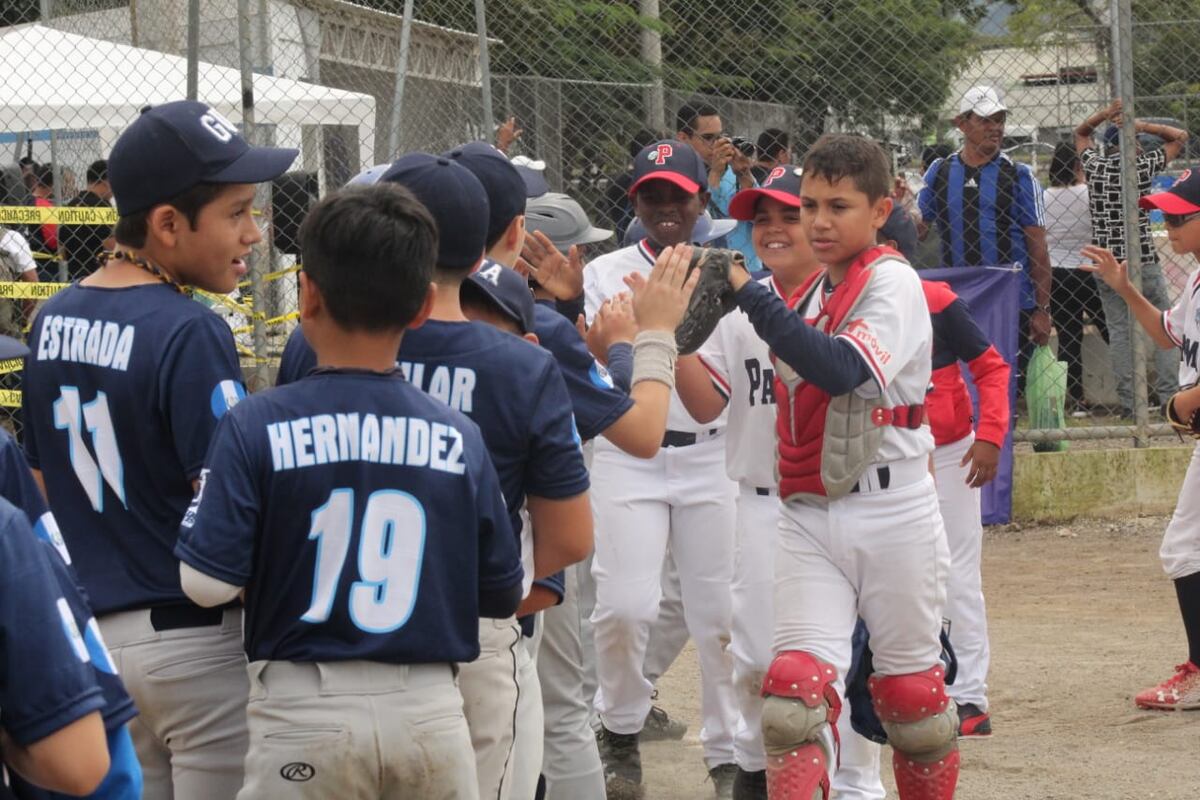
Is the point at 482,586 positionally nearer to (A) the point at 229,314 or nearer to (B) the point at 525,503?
(B) the point at 525,503

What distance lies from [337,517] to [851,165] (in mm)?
2135

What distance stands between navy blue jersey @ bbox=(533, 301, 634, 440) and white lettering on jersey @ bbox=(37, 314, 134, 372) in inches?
36.2

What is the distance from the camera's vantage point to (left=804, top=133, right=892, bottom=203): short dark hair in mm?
4266

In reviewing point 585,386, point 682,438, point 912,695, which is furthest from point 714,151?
point 585,386

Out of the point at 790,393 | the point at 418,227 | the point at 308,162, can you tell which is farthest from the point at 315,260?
the point at 308,162

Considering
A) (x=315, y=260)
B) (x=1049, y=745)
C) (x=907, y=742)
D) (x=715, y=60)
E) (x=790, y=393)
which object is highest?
(x=715, y=60)

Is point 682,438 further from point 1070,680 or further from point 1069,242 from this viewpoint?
point 1069,242

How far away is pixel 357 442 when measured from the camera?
2645mm

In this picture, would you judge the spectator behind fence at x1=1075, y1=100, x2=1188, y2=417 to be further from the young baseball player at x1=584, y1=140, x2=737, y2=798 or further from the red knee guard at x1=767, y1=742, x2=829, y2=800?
the red knee guard at x1=767, y1=742, x2=829, y2=800

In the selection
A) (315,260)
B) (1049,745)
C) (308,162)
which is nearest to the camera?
(315,260)

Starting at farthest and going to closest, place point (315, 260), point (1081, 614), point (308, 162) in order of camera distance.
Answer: point (308, 162) < point (1081, 614) < point (315, 260)

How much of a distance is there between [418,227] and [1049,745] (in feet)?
12.4

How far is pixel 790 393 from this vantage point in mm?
4391

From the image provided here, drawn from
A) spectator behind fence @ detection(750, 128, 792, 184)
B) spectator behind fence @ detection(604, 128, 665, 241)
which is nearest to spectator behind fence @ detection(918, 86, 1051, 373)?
spectator behind fence @ detection(750, 128, 792, 184)
